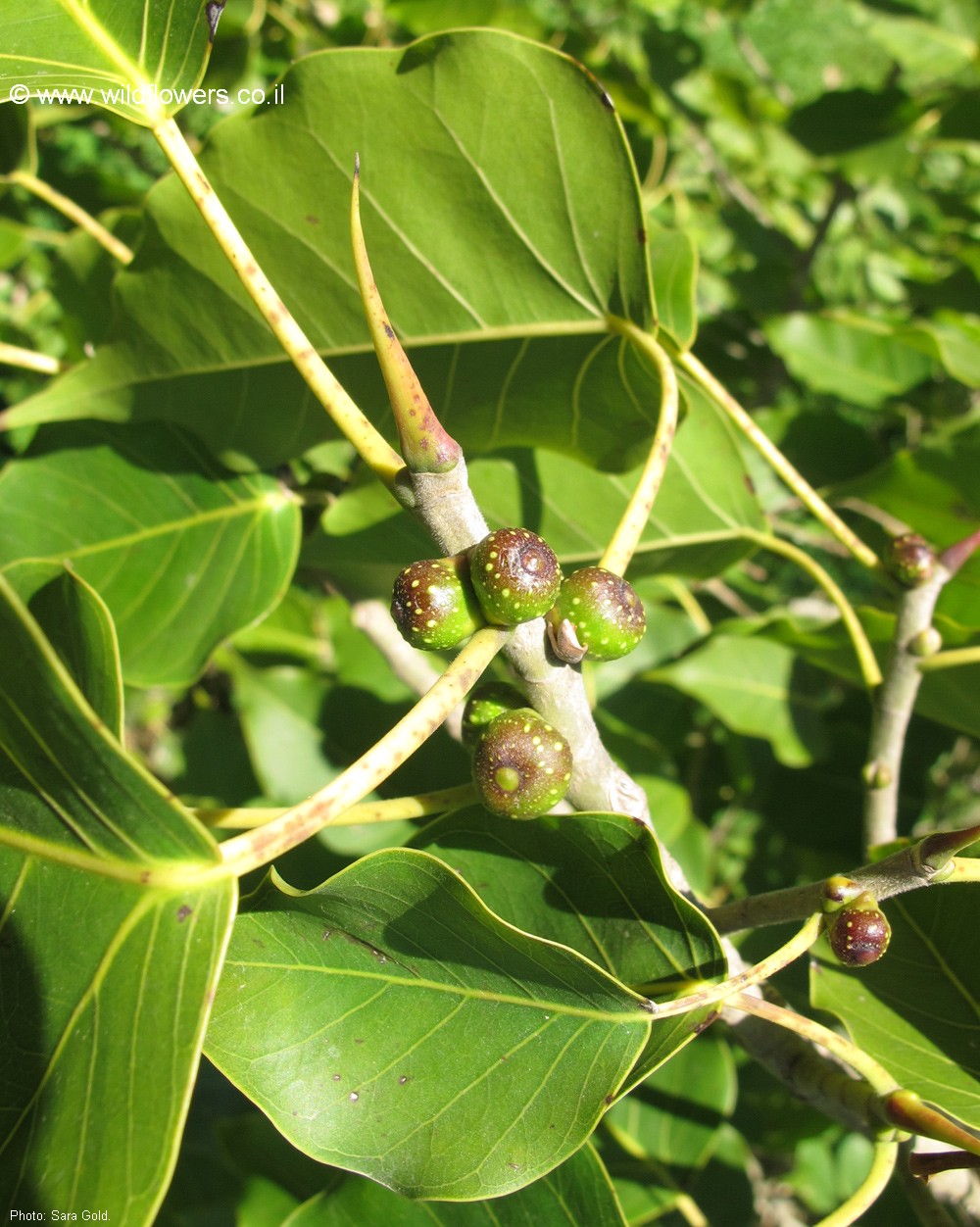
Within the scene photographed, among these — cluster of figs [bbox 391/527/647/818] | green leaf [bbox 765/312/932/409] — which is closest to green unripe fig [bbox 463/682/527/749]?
cluster of figs [bbox 391/527/647/818]

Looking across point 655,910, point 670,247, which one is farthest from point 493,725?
point 670,247

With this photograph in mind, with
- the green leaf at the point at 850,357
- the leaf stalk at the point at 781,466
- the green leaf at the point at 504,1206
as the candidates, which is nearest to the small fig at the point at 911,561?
the leaf stalk at the point at 781,466

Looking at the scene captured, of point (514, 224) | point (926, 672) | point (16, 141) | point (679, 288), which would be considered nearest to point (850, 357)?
point (679, 288)

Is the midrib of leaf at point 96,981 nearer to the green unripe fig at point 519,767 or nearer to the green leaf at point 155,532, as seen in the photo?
the green unripe fig at point 519,767

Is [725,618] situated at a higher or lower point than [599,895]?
lower

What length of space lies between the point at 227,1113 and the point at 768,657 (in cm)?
135

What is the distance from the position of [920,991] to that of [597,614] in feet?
1.79

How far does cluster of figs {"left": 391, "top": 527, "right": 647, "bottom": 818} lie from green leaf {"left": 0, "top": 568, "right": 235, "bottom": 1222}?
0.20 m

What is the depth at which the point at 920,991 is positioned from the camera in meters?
0.94

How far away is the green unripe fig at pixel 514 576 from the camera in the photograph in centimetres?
65

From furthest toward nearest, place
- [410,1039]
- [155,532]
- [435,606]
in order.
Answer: [155,532], [410,1039], [435,606]

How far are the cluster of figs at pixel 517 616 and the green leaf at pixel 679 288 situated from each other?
55 cm

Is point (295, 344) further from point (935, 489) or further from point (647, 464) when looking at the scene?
point (935, 489)

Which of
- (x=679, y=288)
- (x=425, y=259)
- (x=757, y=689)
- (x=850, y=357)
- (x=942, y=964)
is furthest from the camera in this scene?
(x=850, y=357)
